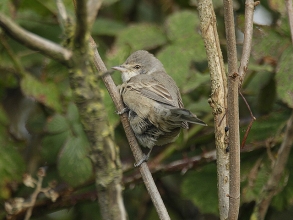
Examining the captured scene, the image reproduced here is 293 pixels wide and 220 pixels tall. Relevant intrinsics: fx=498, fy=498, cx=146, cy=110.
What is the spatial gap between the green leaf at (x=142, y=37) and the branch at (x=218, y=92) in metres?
1.62

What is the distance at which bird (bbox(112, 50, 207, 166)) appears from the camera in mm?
3434

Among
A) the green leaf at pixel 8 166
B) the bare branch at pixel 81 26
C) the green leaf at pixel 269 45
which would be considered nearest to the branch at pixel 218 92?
the bare branch at pixel 81 26

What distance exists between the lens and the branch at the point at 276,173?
10.6ft

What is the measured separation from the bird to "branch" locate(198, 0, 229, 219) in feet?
1.54

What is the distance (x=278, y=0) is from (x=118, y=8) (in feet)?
6.87

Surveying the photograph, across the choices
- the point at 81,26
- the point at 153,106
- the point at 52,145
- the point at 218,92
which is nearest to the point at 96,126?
the point at 81,26

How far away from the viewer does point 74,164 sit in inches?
150

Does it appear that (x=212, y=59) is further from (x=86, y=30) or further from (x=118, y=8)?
(x=118, y=8)

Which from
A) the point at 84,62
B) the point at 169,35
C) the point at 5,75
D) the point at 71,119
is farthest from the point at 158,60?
the point at 84,62

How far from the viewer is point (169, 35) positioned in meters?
4.19

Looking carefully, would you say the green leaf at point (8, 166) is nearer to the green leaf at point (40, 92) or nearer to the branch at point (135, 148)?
the green leaf at point (40, 92)

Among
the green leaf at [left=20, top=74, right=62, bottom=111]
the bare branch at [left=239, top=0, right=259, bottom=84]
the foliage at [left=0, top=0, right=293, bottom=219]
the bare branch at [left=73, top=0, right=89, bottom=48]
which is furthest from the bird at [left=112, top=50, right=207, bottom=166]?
the bare branch at [left=73, top=0, right=89, bottom=48]

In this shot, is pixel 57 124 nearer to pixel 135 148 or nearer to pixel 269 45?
pixel 135 148

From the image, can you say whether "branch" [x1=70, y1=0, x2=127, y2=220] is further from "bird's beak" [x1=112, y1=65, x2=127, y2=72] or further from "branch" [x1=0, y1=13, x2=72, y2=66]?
"bird's beak" [x1=112, y1=65, x2=127, y2=72]
